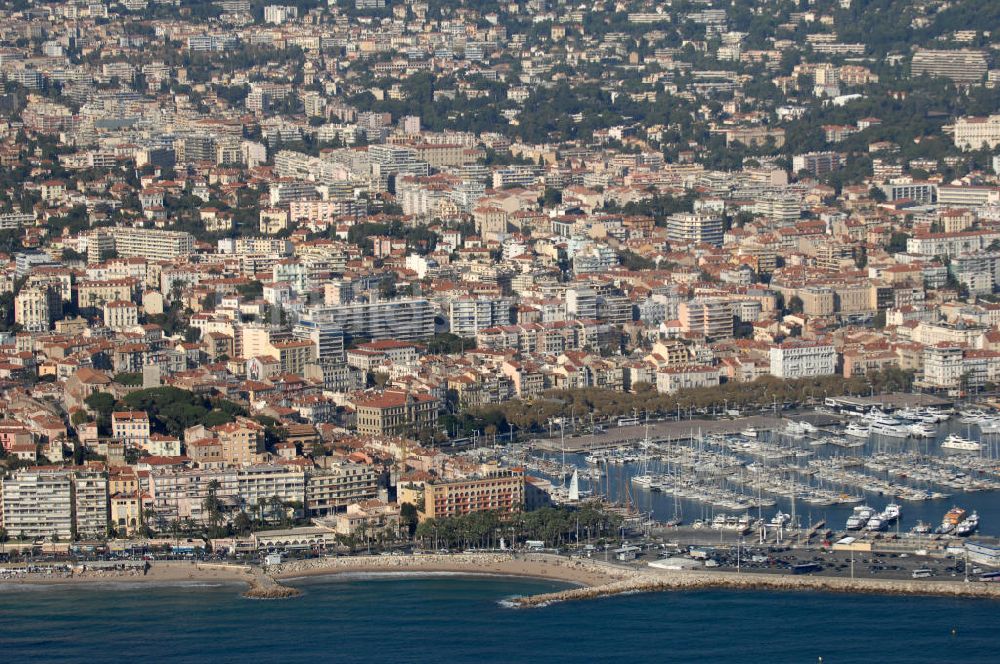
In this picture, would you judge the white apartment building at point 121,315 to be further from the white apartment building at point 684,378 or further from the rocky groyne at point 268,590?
the rocky groyne at point 268,590

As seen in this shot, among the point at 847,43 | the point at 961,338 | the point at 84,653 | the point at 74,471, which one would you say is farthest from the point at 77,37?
the point at 84,653

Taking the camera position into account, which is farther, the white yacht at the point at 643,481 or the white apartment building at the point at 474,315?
the white apartment building at the point at 474,315

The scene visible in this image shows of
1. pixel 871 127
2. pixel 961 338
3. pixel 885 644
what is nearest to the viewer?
pixel 885 644

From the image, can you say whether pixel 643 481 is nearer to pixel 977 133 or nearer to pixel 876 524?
pixel 876 524

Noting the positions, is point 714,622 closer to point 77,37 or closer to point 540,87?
point 540,87

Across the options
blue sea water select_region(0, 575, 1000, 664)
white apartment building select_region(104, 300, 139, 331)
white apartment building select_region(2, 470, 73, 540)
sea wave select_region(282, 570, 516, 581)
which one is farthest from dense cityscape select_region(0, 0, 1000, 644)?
blue sea water select_region(0, 575, 1000, 664)

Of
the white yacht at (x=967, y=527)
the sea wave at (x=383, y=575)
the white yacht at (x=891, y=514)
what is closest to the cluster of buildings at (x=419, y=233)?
the sea wave at (x=383, y=575)

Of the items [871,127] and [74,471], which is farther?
[871,127]
